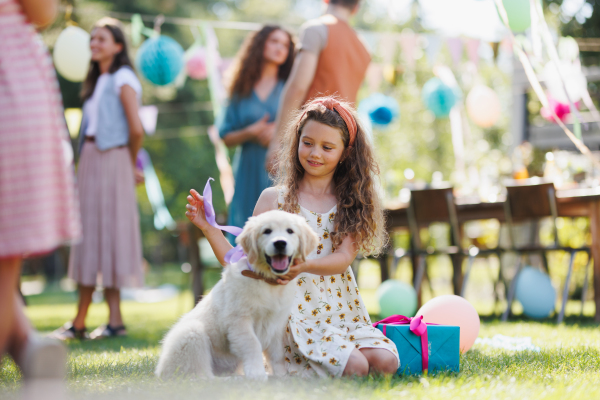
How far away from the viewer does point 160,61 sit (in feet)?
25.5

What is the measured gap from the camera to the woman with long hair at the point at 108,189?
496cm

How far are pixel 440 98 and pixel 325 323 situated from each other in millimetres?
7829

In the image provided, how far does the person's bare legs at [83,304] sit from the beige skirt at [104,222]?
0.24ft

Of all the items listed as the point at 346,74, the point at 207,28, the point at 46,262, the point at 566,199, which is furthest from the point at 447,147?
the point at 346,74

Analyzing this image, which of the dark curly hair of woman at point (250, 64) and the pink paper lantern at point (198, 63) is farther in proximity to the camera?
the pink paper lantern at point (198, 63)

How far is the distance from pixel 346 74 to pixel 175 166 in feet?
67.1

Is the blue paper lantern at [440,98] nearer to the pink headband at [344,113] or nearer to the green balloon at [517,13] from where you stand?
the green balloon at [517,13]

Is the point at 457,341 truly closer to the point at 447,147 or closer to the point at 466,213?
the point at 466,213

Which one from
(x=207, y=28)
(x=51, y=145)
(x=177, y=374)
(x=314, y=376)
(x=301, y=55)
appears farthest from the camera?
(x=207, y=28)

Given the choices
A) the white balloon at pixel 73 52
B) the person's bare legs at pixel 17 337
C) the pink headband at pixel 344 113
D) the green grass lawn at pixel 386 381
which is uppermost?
the white balloon at pixel 73 52

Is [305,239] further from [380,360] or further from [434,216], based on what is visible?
[434,216]

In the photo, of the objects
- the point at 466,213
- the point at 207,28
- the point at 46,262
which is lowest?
the point at 46,262

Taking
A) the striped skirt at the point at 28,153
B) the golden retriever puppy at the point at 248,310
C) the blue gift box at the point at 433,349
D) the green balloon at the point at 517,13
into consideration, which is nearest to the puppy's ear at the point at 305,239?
the golden retriever puppy at the point at 248,310

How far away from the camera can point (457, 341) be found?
293cm
